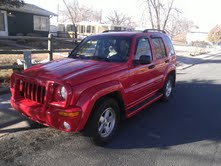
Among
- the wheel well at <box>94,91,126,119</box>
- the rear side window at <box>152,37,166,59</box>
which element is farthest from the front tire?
the rear side window at <box>152,37,166,59</box>

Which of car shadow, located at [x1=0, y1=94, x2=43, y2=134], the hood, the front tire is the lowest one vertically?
car shadow, located at [x1=0, y1=94, x2=43, y2=134]

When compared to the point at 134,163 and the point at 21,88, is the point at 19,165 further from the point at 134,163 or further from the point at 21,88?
the point at 134,163

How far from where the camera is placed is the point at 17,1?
16.6 meters

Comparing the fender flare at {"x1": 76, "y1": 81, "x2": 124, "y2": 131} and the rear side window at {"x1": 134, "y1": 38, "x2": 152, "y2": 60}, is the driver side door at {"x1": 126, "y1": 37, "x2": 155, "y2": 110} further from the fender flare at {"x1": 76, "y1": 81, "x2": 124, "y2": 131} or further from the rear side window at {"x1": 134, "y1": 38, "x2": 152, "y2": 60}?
the fender flare at {"x1": 76, "y1": 81, "x2": 124, "y2": 131}

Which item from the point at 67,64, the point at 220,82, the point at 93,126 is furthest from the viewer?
the point at 220,82

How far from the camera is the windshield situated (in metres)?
5.02

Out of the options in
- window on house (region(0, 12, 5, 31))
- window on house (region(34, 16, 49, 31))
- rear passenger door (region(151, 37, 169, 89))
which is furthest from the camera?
window on house (region(34, 16, 49, 31))

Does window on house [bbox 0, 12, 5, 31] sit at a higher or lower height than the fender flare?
higher

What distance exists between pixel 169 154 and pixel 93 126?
1308 millimetres

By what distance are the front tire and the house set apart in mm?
22493

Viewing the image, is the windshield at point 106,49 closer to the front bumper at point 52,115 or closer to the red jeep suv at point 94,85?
the red jeep suv at point 94,85

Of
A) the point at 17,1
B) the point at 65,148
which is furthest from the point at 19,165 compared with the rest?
the point at 17,1

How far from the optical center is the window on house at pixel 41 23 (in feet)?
95.3

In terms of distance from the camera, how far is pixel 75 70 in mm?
4246
